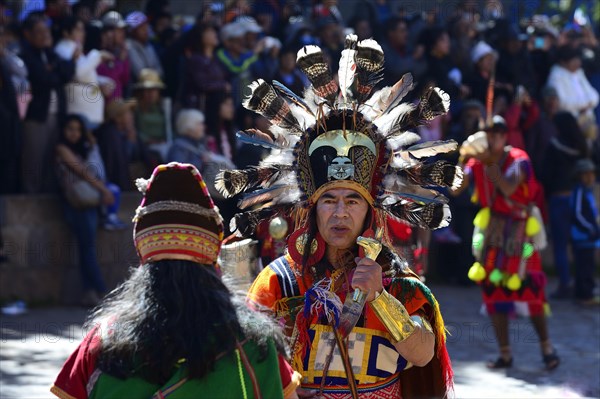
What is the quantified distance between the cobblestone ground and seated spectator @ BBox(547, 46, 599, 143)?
3543mm

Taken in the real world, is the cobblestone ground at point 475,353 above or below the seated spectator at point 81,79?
below

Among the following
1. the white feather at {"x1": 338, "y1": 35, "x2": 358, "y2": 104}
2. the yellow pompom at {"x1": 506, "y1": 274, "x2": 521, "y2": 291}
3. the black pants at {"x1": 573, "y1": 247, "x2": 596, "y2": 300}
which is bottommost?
the black pants at {"x1": 573, "y1": 247, "x2": 596, "y2": 300}

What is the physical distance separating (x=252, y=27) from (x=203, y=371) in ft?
33.1

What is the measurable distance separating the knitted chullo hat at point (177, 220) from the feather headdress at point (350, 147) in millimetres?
1119

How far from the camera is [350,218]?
430 centimetres

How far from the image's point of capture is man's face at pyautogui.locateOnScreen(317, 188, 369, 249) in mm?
4293

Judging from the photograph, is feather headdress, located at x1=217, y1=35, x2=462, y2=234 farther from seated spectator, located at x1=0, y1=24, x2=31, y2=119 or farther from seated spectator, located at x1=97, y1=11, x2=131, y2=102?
seated spectator, located at x1=97, y1=11, x2=131, y2=102

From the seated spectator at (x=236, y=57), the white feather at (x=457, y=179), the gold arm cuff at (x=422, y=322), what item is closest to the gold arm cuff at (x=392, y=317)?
the gold arm cuff at (x=422, y=322)

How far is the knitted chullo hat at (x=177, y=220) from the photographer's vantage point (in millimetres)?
3260

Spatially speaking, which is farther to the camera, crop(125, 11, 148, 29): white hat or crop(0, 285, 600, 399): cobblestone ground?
crop(125, 11, 148, 29): white hat

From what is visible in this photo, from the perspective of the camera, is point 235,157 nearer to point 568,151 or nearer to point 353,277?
point 568,151

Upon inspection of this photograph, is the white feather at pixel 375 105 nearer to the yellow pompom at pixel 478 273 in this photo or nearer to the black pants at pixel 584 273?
the yellow pompom at pixel 478 273

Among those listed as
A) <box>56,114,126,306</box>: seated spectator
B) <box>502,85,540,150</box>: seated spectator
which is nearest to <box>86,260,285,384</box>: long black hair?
<box>56,114,126,306</box>: seated spectator

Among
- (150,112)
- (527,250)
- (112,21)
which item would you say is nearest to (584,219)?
(527,250)
